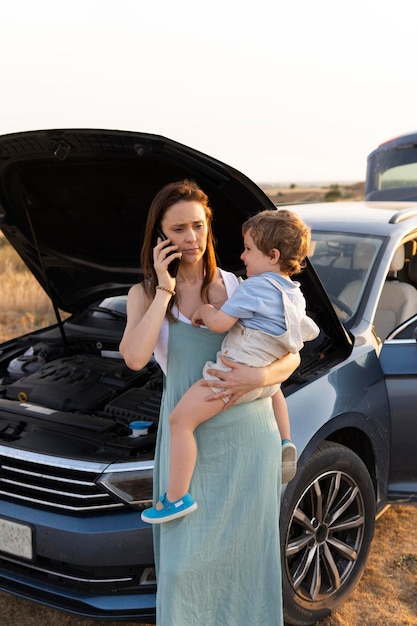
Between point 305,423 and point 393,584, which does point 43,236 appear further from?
point 393,584

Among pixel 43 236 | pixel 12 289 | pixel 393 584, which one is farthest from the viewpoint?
pixel 12 289

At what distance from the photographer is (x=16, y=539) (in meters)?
2.68

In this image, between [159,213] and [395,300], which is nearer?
[159,213]

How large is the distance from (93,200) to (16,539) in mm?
1643

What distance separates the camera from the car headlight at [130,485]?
259cm

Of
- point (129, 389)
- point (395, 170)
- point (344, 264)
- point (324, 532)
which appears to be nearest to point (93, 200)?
point (129, 389)

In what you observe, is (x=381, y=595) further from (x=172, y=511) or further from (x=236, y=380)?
(x=236, y=380)

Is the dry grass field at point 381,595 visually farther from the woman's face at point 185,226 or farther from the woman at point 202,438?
the woman's face at point 185,226

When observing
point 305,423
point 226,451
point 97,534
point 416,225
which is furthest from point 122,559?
point 416,225

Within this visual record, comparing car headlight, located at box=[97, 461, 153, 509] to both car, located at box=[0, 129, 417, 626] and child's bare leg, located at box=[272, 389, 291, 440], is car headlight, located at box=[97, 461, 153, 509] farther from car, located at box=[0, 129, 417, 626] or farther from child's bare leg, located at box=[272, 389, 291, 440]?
child's bare leg, located at box=[272, 389, 291, 440]

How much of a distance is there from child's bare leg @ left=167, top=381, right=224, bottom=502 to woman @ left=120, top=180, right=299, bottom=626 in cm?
5

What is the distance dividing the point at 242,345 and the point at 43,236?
6.65ft

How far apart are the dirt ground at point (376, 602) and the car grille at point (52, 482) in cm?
61

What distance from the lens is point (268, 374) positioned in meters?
2.22
